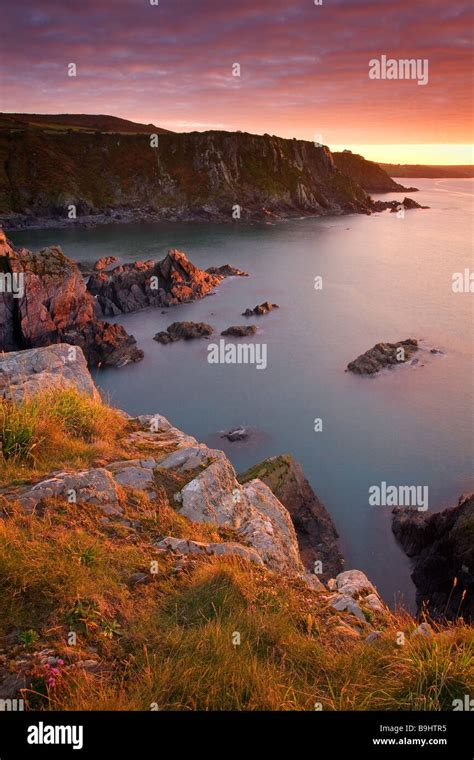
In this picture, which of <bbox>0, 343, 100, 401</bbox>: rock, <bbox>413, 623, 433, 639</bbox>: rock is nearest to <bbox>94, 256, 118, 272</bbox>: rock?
<bbox>0, 343, 100, 401</bbox>: rock

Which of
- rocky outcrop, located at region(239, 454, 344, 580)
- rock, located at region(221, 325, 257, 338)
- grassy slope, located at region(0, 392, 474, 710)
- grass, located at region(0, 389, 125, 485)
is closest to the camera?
grassy slope, located at region(0, 392, 474, 710)

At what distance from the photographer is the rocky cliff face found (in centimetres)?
15538

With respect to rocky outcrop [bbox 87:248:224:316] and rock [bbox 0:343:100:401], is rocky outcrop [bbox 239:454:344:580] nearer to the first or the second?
rock [bbox 0:343:100:401]

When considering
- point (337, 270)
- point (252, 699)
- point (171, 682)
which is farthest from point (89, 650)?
point (337, 270)

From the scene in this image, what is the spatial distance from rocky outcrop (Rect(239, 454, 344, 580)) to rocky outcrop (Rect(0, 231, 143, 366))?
3404 centimetres

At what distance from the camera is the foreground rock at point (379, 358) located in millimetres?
53094

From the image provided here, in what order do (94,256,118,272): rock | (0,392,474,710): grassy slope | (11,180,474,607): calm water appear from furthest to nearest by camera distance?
(94,256,118,272): rock → (11,180,474,607): calm water → (0,392,474,710): grassy slope

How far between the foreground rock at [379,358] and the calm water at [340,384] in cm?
148

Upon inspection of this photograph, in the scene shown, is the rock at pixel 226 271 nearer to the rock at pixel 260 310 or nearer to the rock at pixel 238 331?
the rock at pixel 260 310
